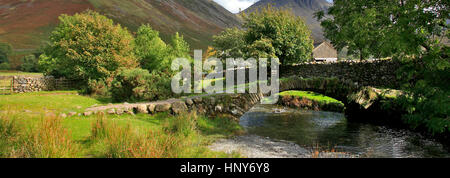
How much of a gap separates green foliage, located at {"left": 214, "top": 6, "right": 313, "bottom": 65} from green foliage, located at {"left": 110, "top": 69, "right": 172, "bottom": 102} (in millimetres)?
8232

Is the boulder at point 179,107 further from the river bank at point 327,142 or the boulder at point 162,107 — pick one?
the river bank at point 327,142

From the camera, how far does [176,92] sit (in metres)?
16.4

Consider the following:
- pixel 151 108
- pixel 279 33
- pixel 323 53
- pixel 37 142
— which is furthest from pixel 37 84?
pixel 323 53

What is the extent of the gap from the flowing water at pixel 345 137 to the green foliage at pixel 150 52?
14.5 metres

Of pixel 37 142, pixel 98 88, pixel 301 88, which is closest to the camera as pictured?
pixel 37 142

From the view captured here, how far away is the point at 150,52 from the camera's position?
26734 millimetres

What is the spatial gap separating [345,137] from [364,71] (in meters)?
9.55

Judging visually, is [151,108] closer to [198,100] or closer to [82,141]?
[198,100]
